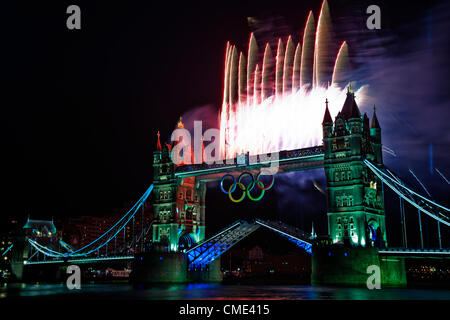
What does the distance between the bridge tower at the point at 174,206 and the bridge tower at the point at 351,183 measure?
2779cm

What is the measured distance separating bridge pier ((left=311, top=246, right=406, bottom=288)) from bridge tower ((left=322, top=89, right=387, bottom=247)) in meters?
2.07

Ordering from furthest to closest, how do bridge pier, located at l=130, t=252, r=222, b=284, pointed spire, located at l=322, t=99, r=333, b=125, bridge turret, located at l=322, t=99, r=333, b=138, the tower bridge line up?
bridge pier, located at l=130, t=252, r=222, b=284 < pointed spire, located at l=322, t=99, r=333, b=125 < bridge turret, located at l=322, t=99, r=333, b=138 < the tower bridge

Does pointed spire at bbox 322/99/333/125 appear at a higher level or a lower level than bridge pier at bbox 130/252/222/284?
higher

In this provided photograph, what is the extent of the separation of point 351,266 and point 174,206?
3357cm

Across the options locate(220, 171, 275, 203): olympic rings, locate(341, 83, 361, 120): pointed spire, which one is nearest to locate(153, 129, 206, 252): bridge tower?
locate(220, 171, 275, 203): olympic rings

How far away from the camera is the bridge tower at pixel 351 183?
7012 cm

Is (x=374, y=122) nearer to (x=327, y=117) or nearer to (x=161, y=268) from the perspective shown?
(x=327, y=117)

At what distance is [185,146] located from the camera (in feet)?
319

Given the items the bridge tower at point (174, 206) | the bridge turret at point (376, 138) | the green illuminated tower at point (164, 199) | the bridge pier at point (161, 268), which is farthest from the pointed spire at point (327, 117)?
the bridge pier at point (161, 268)

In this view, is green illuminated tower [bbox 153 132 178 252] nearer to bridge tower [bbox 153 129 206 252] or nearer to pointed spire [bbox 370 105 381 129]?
bridge tower [bbox 153 129 206 252]

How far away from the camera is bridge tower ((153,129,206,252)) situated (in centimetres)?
9044

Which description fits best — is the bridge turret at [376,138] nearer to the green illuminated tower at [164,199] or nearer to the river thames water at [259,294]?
the river thames water at [259,294]
